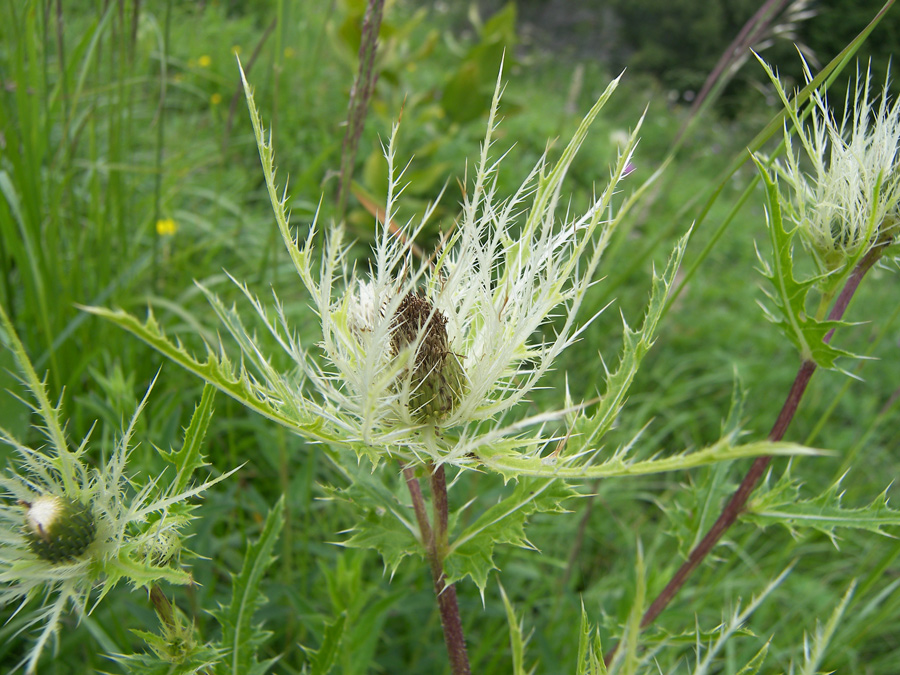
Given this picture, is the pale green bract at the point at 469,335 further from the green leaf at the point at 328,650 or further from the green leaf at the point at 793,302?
the green leaf at the point at 328,650

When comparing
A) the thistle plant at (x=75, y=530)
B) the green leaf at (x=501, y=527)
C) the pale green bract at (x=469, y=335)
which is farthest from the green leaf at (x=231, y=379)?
the green leaf at (x=501, y=527)

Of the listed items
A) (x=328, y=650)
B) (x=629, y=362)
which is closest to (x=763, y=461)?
(x=629, y=362)

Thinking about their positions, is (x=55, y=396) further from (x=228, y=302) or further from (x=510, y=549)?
(x=510, y=549)

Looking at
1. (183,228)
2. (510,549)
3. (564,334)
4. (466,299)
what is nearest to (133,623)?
(510,549)

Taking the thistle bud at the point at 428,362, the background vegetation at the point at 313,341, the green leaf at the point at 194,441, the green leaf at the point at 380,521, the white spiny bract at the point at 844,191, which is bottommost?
the background vegetation at the point at 313,341

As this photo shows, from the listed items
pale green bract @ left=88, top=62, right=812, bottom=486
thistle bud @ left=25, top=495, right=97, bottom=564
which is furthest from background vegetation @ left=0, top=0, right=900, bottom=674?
thistle bud @ left=25, top=495, right=97, bottom=564

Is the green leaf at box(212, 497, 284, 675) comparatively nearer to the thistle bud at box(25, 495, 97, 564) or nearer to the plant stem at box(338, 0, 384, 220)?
the thistle bud at box(25, 495, 97, 564)
